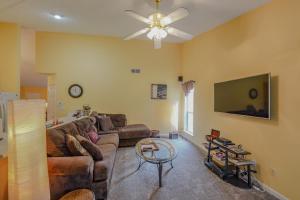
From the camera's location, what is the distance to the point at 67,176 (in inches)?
86.1

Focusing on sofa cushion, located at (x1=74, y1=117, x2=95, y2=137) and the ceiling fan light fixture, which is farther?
sofa cushion, located at (x1=74, y1=117, x2=95, y2=137)

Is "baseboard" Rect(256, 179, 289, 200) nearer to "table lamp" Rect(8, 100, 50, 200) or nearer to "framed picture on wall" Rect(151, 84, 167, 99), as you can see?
"table lamp" Rect(8, 100, 50, 200)

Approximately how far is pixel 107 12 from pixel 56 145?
105 inches

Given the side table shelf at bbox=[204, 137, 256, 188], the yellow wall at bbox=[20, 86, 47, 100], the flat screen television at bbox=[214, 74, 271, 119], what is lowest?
the side table shelf at bbox=[204, 137, 256, 188]

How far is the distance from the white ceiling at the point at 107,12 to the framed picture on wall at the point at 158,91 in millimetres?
1965

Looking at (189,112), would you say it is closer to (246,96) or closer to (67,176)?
(246,96)

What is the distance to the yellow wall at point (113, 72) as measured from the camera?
534 cm

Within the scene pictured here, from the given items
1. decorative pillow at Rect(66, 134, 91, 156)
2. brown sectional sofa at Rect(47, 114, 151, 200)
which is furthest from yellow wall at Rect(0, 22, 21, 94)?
decorative pillow at Rect(66, 134, 91, 156)

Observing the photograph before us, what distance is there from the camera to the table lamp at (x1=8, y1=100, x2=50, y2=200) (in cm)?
153

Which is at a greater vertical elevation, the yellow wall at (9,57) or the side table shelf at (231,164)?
the yellow wall at (9,57)

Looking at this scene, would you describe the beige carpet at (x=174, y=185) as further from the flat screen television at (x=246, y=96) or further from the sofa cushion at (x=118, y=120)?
the sofa cushion at (x=118, y=120)

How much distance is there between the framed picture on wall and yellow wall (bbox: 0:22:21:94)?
→ 12.0 feet

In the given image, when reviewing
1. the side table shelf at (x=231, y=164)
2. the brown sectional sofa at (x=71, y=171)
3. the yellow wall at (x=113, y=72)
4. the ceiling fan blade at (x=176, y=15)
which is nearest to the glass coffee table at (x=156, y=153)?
the brown sectional sofa at (x=71, y=171)

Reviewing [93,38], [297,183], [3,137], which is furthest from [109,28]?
[297,183]
